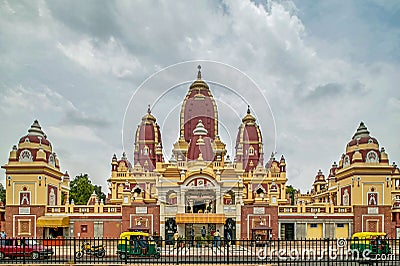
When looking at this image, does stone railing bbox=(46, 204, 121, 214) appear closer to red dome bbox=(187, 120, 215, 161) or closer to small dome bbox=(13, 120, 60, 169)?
small dome bbox=(13, 120, 60, 169)

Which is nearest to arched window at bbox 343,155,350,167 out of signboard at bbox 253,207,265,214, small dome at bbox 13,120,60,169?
signboard at bbox 253,207,265,214

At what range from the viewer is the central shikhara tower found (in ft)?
132

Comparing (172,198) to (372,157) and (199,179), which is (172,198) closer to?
(199,179)

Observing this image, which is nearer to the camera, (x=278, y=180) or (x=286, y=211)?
(x=286, y=211)

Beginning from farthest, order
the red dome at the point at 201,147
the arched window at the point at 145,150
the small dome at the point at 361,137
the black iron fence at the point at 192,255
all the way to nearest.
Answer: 1. the arched window at the point at 145,150
2. the red dome at the point at 201,147
3. the small dome at the point at 361,137
4. the black iron fence at the point at 192,255

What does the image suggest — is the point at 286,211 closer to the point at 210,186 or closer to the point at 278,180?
the point at 210,186

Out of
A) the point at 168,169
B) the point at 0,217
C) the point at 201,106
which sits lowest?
the point at 0,217

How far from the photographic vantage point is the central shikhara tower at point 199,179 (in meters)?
40.1

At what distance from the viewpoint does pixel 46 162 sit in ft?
137

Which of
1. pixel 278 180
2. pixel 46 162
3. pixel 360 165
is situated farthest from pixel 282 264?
pixel 278 180

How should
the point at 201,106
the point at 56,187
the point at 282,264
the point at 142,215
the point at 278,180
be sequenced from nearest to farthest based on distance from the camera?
the point at 282,264 < the point at 142,215 < the point at 56,187 < the point at 278,180 < the point at 201,106

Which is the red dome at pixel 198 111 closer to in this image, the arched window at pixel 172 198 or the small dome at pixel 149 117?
the small dome at pixel 149 117

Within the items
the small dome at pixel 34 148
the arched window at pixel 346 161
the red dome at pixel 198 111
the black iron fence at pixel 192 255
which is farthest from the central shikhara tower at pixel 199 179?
the black iron fence at pixel 192 255

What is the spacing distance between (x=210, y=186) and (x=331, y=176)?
1666cm
